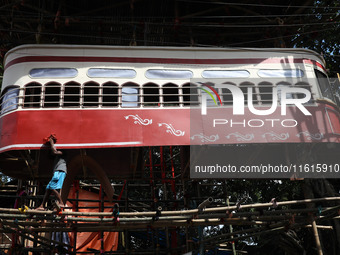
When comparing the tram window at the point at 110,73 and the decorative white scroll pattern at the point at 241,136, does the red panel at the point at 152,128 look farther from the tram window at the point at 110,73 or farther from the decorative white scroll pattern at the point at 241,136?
the tram window at the point at 110,73

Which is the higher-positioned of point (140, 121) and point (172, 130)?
point (140, 121)

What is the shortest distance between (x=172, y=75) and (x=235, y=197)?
1029 centimetres

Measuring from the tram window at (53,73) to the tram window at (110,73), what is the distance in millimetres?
405

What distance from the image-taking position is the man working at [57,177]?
8.07m

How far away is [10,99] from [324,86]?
780cm

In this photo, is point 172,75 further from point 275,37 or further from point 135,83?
point 275,37

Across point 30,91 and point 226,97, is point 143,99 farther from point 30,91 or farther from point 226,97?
point 30,91

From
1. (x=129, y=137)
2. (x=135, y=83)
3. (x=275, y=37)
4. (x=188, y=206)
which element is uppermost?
(x=275, y=37)

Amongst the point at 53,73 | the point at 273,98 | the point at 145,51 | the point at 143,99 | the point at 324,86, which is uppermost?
the point at 145,51

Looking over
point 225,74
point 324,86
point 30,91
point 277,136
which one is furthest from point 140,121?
point 324,86

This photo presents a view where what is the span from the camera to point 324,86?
10.4 meters

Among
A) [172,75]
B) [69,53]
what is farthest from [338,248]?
[69,53]

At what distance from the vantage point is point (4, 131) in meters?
9.16

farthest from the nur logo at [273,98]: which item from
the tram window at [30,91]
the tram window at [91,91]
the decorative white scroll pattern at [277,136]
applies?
the tram window at [30,91]
